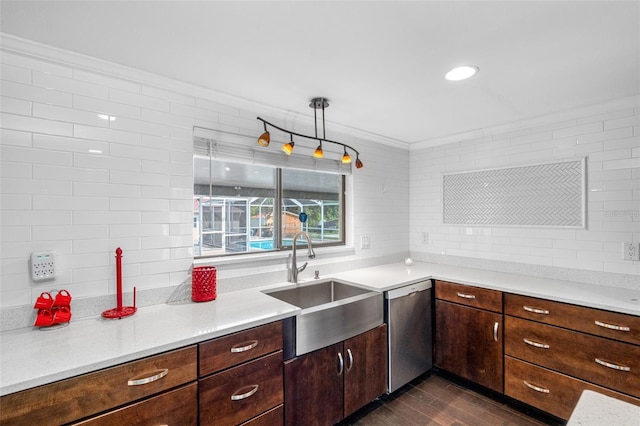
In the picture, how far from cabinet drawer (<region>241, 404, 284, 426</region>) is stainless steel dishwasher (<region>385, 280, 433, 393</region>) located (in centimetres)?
95

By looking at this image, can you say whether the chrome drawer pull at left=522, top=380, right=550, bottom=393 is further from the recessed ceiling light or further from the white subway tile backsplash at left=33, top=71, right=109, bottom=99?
the white subway tile backsplash at left=33, top=71, right=109, bottom=99

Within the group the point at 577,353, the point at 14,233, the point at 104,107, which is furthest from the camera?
the point at 577,353

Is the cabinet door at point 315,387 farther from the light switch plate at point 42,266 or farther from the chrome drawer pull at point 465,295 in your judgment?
the light switch plate at point 42,266

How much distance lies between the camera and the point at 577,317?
1.90m

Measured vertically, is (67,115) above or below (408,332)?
above

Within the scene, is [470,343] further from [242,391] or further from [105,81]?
[105,81]

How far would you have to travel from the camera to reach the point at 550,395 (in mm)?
1999

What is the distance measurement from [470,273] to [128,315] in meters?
2.64

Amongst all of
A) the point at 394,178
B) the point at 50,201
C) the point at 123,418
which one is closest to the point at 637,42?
the point at 394,178

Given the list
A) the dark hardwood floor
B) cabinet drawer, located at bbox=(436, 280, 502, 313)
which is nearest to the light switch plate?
the dark hardwood floor

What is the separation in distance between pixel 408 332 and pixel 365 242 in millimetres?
934

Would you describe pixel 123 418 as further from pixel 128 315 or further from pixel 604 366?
pixel 604 366

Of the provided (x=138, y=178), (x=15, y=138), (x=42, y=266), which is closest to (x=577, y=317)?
Answer: (x=138, y=178)

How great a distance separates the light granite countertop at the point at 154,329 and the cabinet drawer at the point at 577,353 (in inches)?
8.5
